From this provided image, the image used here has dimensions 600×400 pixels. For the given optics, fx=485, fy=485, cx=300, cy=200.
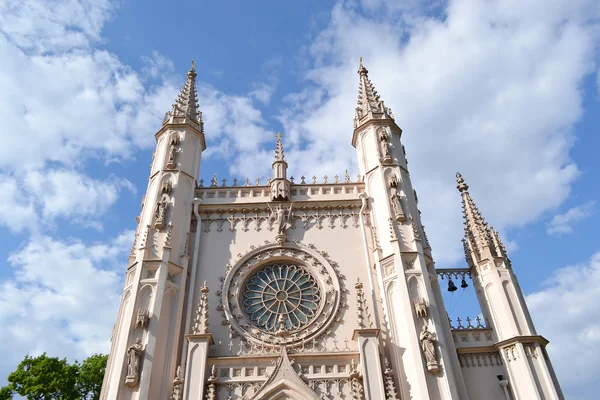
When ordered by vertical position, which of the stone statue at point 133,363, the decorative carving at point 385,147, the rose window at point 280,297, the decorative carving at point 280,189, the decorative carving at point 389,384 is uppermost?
the decorative carving at point 385,147

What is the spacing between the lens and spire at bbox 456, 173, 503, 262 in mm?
21172

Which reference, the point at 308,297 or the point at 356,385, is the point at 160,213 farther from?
the point at 356,385

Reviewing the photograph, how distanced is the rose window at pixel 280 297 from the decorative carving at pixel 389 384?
3874 mm

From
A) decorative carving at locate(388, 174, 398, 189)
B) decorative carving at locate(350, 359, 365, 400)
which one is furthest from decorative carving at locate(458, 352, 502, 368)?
decorative carving at locate(388, 174, 398, 189)

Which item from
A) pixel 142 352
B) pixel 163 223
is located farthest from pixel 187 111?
pixel 142 352

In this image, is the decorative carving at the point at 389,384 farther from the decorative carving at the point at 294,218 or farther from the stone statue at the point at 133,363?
the stone statue at the point at 133,363

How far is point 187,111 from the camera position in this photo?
25797mm

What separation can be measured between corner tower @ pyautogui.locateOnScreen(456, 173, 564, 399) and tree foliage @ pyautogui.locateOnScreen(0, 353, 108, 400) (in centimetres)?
2032

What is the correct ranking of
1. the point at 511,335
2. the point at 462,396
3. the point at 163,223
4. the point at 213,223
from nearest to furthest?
the point at 462,396
the point at 511,335
the point at 163,223
the point at 213,223

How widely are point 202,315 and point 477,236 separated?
1244 cm

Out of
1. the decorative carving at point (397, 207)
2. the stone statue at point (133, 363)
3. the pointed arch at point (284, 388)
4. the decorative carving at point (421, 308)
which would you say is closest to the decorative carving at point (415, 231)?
the decorative carving at point (397, 207)

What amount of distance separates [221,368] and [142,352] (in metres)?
2.84

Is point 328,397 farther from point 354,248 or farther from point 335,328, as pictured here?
point 354,248

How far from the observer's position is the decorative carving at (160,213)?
20.4 metres
